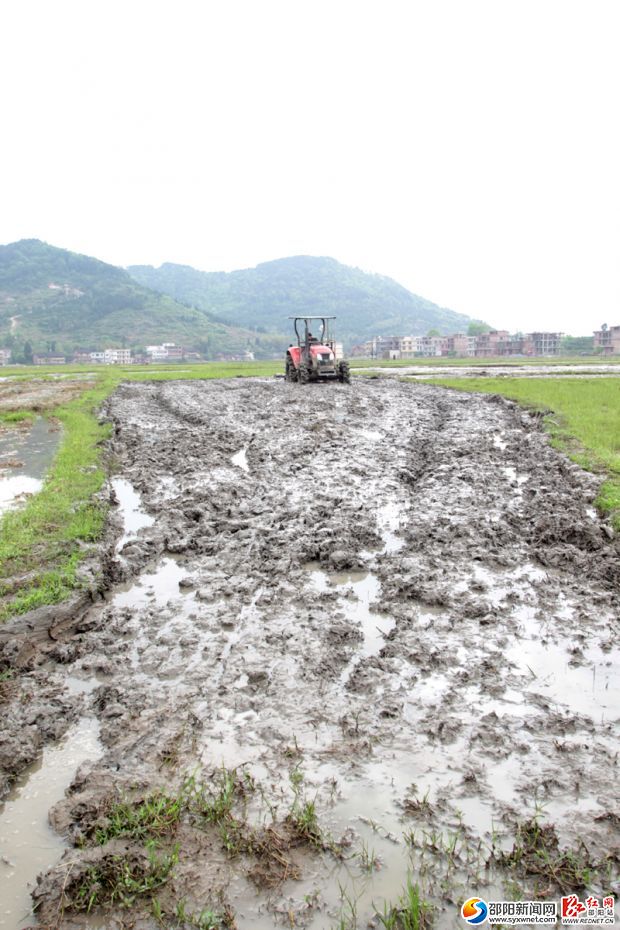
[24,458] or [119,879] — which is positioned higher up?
[24,458]

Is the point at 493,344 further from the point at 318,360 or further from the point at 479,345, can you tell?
the point at 318,360

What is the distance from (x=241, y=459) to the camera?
45.6 feet

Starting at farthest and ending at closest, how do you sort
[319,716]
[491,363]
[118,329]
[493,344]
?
[118,329] → [493,344] → [491,363] → [319,716]

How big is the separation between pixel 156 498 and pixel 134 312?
634 ft

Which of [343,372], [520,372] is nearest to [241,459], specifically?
[343,372]

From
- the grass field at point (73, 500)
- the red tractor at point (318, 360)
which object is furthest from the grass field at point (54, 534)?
the red tractor at point (318, 360)

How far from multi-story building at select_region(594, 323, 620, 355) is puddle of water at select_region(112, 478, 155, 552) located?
113m

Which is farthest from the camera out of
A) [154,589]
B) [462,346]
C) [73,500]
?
[462,346]

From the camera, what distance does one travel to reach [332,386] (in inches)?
1202

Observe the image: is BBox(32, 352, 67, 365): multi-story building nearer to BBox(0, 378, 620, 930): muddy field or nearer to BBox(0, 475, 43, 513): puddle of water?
BBox(0, 475, 43, 513): puddle of water

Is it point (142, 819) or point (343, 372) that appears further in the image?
point (343, 372)

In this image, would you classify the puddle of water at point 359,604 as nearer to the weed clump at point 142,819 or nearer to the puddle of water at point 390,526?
the puddle of water at point 390,526
